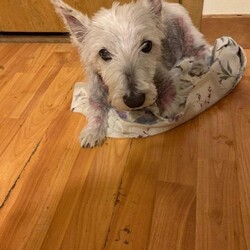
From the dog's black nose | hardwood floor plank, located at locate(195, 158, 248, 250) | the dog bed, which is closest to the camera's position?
hardwood floor plank, located at locate(195, 158, 248, 250)

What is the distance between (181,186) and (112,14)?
30.6 inches

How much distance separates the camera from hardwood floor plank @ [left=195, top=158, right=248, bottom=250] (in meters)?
1.04

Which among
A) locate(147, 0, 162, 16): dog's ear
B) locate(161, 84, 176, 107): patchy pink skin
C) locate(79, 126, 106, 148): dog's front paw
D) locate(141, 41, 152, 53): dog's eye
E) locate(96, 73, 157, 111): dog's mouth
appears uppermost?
locate(147, 0, 162, 16): dog's ear

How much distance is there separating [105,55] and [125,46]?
11 cm

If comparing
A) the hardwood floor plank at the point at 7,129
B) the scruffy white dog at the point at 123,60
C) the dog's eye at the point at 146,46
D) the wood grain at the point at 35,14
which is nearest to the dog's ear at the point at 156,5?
the scruffy white dog at the point at 123,60

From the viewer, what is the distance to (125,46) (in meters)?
1.30

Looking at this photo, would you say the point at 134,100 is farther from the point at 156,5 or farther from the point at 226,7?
the point at 226,7

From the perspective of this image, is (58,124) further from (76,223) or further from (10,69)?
(10,69)

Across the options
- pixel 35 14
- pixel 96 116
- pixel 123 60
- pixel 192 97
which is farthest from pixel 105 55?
pixel 35 14

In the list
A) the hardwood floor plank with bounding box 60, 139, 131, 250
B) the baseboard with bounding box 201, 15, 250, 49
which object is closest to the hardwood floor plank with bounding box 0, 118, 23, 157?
the hardwood floor plank with bounding box 60, 139, 131, 250

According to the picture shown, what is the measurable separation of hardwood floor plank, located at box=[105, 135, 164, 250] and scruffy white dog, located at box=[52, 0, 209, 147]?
0.20 metres

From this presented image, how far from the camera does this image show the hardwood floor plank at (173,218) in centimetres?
106

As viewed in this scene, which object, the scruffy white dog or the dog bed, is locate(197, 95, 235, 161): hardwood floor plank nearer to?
the dog bed

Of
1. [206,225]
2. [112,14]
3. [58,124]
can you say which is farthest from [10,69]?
[206,225]
